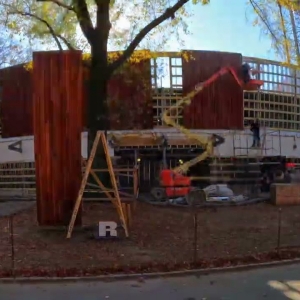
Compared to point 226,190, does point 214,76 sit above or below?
above

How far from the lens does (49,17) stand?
17938mm

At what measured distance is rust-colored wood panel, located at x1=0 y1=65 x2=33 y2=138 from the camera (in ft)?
99.2

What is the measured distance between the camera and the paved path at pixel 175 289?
7402 mm

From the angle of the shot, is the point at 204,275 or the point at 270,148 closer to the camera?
the point at 204,275

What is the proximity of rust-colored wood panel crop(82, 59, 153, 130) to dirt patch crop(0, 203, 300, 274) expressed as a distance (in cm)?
1170

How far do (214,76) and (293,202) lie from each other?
451 inches

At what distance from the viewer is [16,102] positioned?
30844 mm

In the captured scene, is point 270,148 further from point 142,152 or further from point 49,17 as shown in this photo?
point 49,17

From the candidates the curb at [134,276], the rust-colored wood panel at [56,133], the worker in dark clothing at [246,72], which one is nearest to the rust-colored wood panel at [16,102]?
the worker in dark clothing at [246,72]

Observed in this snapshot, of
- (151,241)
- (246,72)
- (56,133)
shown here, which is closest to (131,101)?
(246,72)

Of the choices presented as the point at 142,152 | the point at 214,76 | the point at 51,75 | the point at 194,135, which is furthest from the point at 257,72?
the point at 51,75

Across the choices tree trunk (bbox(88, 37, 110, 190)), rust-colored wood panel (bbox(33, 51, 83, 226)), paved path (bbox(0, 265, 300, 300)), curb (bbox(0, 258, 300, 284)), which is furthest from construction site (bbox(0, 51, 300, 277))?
tree trunk (bbox(88, 37, 110, 190))

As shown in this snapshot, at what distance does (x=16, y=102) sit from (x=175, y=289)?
25.0 m

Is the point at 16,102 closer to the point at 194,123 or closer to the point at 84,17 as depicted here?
the point at 194,123
